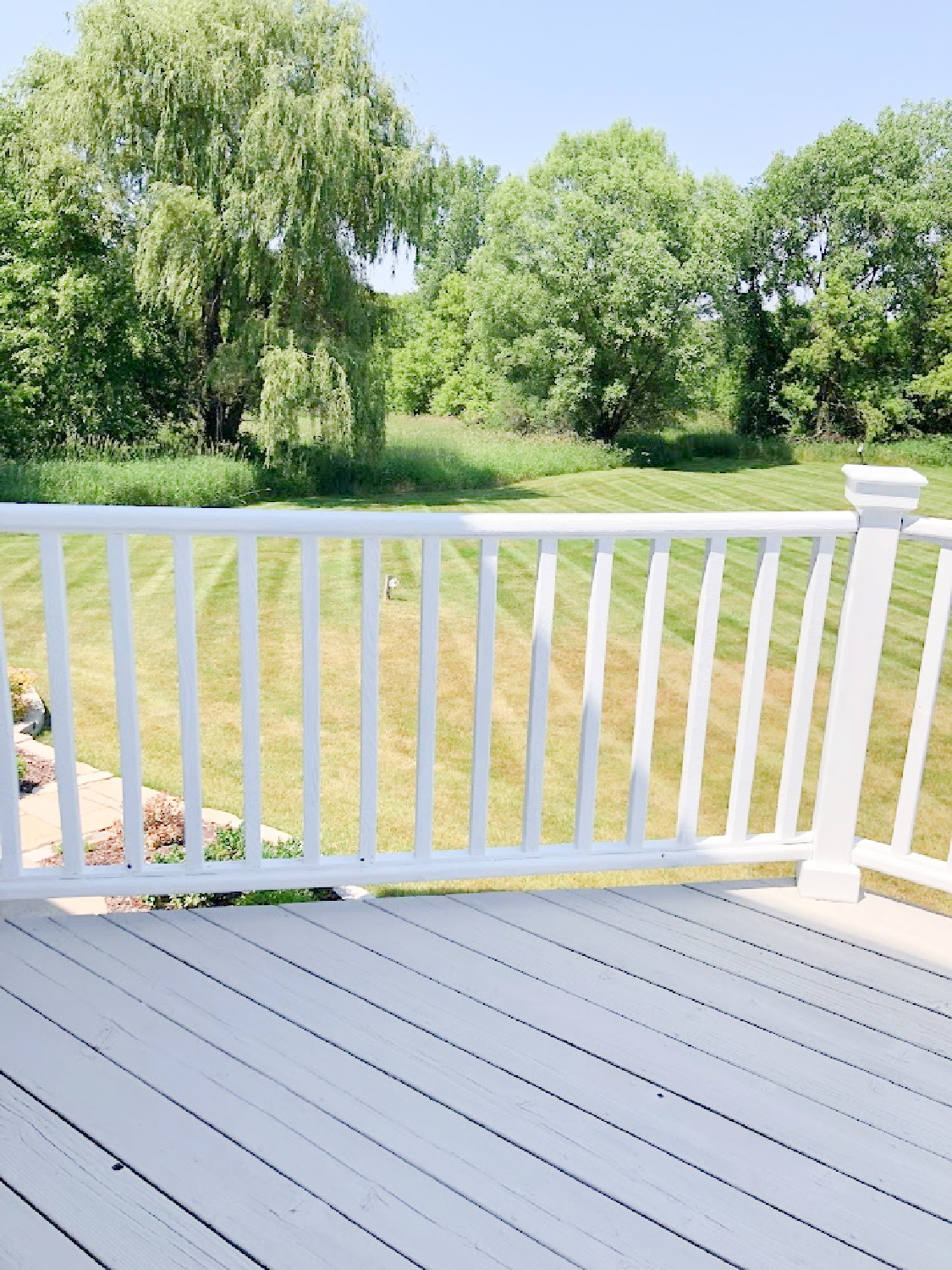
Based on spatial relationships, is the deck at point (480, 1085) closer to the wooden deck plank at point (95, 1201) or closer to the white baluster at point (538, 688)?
the wooden deck plank at point (95, 1201)

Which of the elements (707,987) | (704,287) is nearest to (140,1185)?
(707,987)

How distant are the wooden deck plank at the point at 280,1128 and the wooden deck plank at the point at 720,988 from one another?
20.5 inches

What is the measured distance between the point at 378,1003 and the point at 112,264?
13595 mm

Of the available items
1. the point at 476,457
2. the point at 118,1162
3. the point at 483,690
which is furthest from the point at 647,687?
the point at 476,457

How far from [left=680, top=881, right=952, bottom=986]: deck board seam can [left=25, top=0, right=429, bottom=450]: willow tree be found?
11343mm

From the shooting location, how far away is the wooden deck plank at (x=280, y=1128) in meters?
1.28

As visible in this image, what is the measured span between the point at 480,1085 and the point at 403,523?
92 centimetres

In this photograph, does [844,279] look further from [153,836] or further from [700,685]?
[700,685]

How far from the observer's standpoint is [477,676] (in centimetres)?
194

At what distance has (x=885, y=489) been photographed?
1.91m

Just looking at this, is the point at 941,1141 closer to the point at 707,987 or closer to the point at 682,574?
the point at 707,987

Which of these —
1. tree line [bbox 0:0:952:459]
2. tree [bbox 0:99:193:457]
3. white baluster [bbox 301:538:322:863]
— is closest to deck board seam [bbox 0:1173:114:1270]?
white baluster [bbox 301:538:322:863]

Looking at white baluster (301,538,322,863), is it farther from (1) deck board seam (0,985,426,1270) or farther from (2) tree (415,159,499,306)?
(2) tree (415,159,499,306)

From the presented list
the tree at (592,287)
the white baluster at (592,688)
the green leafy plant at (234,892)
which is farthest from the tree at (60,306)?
the white baluster at (592,688)
